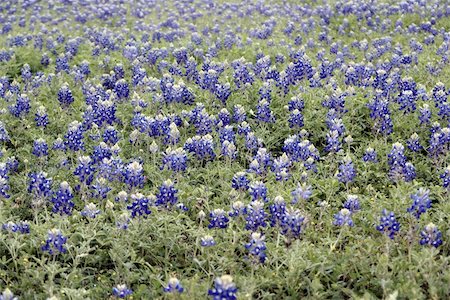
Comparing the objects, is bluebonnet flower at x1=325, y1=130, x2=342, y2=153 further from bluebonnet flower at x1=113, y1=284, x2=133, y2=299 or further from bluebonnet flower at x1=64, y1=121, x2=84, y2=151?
bluebonnet flower at x1=113, y1=284, x2=133, y2=299

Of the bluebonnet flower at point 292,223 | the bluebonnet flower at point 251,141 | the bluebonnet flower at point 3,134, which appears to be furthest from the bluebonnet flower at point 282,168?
the bluebonnet flower at point 3,134

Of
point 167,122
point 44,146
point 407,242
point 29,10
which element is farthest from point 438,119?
point 29,10

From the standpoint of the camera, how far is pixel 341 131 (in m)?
6.15

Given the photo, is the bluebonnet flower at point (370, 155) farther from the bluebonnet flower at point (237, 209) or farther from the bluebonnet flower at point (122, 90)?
the bluebonnet flower at point (122, 90)

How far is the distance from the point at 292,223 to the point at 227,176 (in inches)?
61.7

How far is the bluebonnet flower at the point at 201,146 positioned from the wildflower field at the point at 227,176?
2 centimetres

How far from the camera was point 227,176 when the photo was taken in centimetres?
577

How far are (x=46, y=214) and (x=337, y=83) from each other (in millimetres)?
4299

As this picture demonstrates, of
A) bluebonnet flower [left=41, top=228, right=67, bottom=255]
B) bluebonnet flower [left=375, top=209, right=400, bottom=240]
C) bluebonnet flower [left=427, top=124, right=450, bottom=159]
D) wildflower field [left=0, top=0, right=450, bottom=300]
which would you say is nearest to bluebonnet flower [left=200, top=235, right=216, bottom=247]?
wildflower field [left=0, top=0, right=450, bottom=300]

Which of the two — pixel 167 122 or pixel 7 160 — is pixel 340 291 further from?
pixel 7 160

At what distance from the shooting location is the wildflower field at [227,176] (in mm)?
4344

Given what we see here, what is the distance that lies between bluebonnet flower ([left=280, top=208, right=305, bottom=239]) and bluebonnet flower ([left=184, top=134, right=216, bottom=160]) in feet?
5.33

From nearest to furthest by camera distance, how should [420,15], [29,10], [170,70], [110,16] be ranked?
[170,70], [420,15], [110,16], [29,10]

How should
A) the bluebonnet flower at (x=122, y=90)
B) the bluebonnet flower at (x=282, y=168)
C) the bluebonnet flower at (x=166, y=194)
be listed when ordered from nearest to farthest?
the bluebonnet flower at (x=166, y=194)
the bluebonnet flower at (x=282, y=168)
the bluebonnet flower at (x=122, y=90)
